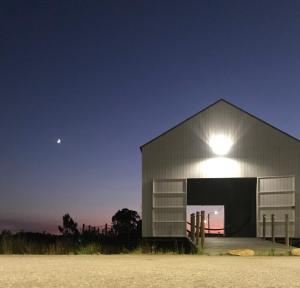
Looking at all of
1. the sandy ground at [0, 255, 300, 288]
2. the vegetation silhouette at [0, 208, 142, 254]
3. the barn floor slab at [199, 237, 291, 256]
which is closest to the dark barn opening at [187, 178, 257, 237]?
the vegetation silhouette at [0, 208, 142, 254]

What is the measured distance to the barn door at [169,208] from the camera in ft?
85.8

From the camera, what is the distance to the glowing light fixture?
26.3 metres

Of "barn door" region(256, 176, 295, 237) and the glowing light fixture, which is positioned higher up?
the glowing light fixture

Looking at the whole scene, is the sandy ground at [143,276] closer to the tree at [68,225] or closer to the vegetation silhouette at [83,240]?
the vegetation silhouette at [83,240]

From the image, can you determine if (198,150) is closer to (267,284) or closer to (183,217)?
(183,217)

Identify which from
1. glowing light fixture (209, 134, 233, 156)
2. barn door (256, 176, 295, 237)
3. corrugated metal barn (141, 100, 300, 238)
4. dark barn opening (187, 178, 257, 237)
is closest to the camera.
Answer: barn door (256, 176, 295, 237)

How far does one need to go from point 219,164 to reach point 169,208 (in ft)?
9.89

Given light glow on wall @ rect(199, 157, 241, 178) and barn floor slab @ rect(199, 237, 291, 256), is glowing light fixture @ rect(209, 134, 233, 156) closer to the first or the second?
light glow on wall @ rect(199, 157, 241, 178)

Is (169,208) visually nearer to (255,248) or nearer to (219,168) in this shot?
(219,168)

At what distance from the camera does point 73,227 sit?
50.3 m

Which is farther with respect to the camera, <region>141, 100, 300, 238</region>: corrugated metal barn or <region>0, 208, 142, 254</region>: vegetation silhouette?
<region>141, 100, 300, 238</region>: corrugated metal barn

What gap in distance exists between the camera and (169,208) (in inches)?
1038

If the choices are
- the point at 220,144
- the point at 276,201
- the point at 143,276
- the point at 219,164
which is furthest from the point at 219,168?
the point at 143,276

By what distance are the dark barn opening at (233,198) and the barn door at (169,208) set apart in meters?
5.95
